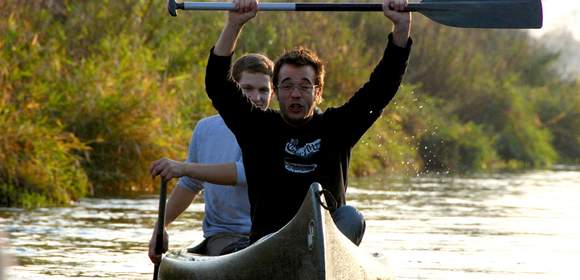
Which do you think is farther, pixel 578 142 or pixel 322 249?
pixel 578 142

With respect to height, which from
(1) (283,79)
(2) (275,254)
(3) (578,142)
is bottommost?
(3) (578,142)

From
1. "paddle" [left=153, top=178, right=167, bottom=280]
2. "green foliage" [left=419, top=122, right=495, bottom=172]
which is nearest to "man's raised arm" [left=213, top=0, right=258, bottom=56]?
"paddle" [left=153, top=178, right=167, bottom=280]

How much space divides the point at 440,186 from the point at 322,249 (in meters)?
16.7

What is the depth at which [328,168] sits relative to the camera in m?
6.95

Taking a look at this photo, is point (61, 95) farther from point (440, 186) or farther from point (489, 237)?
point (440, 186)

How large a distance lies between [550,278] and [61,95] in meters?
8.29

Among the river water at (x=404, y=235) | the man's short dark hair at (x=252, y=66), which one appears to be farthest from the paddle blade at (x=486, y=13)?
the river water at (x=404, y=235)

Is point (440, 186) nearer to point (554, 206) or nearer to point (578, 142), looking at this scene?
point (554, 206)

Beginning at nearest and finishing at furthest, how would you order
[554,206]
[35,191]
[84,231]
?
[84,231], [35,191], [554,206]

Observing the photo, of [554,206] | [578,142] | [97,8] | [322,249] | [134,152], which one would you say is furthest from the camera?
[578,142]

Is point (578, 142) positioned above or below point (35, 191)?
below

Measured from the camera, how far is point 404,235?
1388cm

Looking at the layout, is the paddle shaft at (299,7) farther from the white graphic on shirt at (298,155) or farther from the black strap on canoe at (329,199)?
the black strap on canoe at (329,199)

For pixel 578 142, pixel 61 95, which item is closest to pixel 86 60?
pixel 61 95
